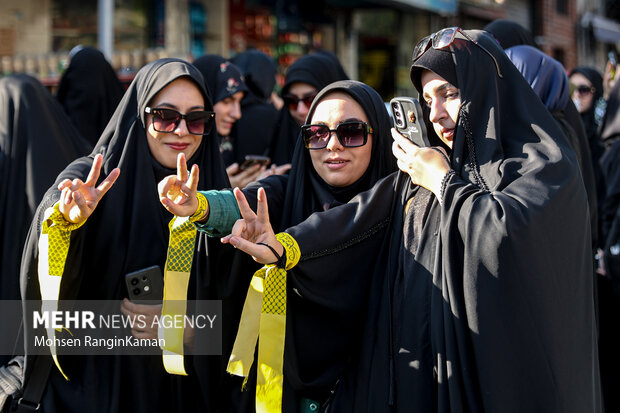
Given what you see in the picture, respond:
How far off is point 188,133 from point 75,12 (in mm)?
5839

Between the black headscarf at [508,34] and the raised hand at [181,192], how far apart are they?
7.74 feet

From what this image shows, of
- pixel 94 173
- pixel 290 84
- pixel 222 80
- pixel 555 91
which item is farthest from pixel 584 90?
pixel 94 173

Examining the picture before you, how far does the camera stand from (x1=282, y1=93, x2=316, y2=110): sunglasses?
4730 mm

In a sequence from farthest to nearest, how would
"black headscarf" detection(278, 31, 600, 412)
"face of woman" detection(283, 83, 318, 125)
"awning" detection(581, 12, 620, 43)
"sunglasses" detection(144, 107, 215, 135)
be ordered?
"awning" detection(581, 12, 620, 43) < "face of woman" detection(283, 83, 318, 125) < "sunglasses" detection(144, 107, 215, 135) < "black headscarf" detection(278, 31, 600, 412)

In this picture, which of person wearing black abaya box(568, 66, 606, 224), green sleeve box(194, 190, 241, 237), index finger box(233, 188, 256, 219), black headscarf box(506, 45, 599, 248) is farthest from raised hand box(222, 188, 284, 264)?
person wearing black abaya box(568, 66, 606, 224)

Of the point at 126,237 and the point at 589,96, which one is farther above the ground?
the point at 589,96

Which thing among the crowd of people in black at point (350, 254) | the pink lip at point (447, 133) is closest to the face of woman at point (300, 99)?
the crowd of people in black at point (350, 254)

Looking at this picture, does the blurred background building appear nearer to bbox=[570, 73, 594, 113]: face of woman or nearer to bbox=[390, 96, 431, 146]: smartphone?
bbox=[570, 73, 594, 113]: face of woman

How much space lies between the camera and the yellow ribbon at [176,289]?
265cm

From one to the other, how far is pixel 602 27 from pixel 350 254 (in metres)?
17.9

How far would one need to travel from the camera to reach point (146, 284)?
2771mm

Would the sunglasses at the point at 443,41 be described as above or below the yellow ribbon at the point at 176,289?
above

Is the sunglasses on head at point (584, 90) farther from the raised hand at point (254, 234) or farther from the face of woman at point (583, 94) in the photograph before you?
the raised hand at point (254, 234)

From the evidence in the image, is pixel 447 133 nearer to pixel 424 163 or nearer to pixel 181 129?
pixel 424 163
